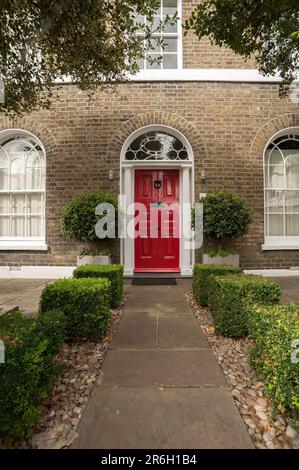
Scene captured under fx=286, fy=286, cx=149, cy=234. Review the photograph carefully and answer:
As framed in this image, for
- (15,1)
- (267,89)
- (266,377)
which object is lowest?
(266,377)

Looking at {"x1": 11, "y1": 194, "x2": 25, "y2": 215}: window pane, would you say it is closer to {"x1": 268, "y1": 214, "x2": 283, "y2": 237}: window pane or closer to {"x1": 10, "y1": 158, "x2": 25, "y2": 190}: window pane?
{"x1": 10, "y1": 158, "x2": 25, "y2": 190}: window pane

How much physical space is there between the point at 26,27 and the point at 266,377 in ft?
15.7

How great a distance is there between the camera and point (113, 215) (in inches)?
248

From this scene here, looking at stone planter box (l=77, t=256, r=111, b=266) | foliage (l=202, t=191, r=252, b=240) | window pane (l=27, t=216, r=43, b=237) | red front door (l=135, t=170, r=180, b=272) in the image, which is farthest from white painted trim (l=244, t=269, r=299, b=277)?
window pane (l=27, t=216, r=43, b=237)

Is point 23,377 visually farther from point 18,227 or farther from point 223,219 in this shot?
point 18,227

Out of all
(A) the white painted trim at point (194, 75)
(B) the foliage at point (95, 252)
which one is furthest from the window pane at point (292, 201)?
(B) the foliage at point (95, 252)

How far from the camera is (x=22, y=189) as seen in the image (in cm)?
745

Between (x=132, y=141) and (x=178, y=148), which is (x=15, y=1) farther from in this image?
(x=178, y=148)

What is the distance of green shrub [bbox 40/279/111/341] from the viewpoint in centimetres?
319

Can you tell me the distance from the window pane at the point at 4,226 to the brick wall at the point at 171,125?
31.8 inches

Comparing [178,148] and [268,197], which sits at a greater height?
[178,148]

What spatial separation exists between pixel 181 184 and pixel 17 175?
4.27m

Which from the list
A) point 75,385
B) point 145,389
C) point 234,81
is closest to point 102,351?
point 75,385
